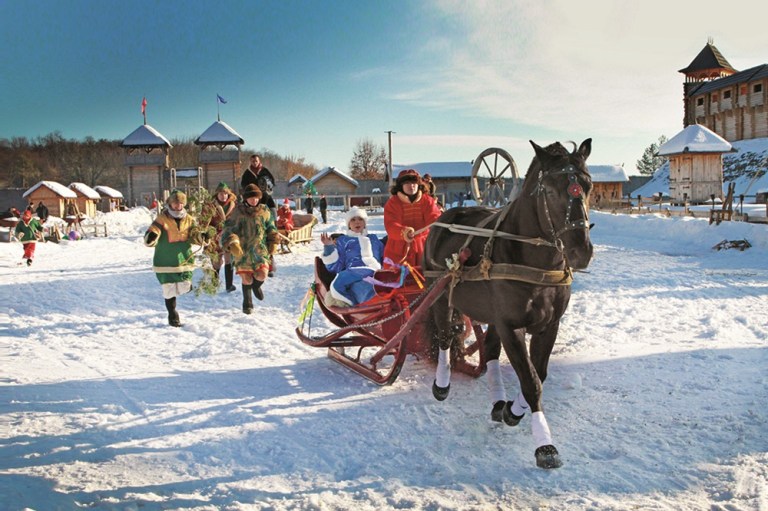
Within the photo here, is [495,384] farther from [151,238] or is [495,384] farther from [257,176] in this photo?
[257,176]

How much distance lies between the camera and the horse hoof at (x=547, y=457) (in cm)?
371

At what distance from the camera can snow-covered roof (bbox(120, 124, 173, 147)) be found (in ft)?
170

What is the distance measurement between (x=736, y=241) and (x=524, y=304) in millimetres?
14979

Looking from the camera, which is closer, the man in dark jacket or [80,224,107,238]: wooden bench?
the man in dark jacket

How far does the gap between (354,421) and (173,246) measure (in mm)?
4592

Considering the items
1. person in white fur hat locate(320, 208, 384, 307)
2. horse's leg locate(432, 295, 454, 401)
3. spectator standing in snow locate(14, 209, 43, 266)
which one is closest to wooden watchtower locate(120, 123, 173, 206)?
spectator standing in snow locate(14, 209, 43, 266)

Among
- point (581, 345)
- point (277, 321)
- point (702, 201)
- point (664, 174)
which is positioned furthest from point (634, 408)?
point (664, 174)

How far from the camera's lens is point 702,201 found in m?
36.9

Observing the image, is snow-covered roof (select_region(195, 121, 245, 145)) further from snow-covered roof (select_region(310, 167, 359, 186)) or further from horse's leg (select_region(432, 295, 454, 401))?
horse's leg (select_region(432, 295, 454, 401))

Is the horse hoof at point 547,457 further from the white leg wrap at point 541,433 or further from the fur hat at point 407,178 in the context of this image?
the fur hat at point 407,178

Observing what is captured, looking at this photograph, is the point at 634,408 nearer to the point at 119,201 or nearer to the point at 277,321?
the point at 277,321

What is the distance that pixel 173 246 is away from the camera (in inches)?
320

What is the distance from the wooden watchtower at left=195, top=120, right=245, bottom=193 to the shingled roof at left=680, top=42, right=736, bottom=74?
42202 mm

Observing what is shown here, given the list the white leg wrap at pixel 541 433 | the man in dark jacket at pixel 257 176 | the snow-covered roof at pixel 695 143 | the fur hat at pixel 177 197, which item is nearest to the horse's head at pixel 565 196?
the white leg wrap at pixel 541 433
